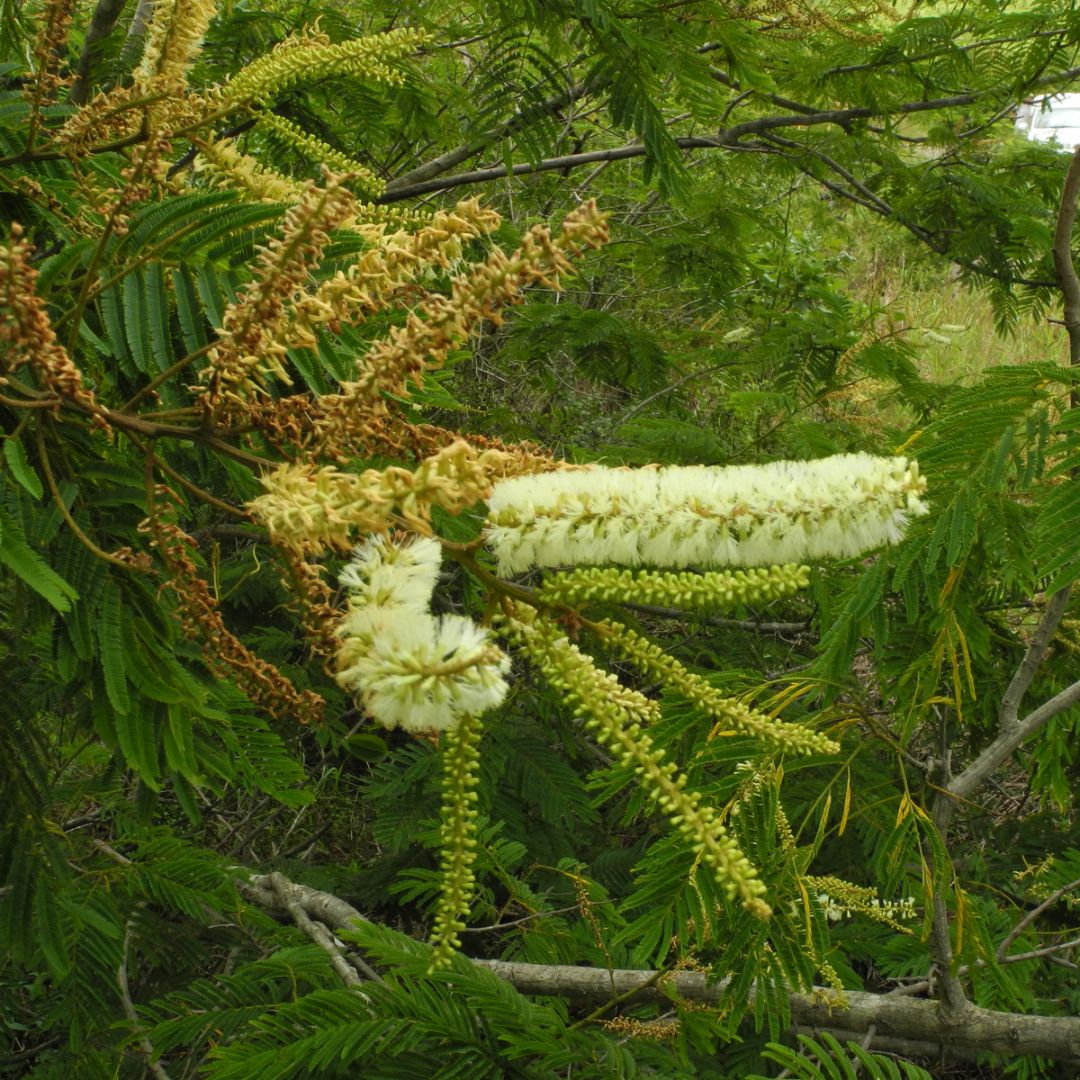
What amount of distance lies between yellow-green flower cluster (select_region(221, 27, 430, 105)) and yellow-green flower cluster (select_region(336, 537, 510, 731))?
115 centimetres

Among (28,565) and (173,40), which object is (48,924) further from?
(173,40)

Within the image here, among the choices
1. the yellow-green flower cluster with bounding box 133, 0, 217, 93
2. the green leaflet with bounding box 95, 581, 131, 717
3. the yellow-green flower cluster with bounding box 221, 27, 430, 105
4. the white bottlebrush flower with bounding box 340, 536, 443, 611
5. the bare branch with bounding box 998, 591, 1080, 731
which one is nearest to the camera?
the white bottlebrush flower with bounding box 340, 536, 443, 611

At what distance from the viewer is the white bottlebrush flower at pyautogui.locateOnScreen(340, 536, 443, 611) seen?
944 mm

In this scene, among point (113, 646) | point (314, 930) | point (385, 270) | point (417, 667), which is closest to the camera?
point (417, 667)

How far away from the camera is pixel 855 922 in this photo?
12.5ft

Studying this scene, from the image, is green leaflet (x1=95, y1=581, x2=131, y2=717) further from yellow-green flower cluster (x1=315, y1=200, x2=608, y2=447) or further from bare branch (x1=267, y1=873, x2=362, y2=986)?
bare branch (x1=267, y1=873, x2=362, y2=986)

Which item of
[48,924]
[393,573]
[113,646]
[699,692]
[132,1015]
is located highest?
[393,573]

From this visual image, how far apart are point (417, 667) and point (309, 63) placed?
1.38 m

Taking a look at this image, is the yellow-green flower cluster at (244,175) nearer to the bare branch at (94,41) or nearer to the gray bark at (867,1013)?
the bare branch at (94,41)

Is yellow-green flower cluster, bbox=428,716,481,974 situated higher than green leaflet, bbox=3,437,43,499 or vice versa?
green leaflet, bbox=3,437,43,499

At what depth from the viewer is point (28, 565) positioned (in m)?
1.25

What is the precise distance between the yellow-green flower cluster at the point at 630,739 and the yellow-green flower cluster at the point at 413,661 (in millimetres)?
88

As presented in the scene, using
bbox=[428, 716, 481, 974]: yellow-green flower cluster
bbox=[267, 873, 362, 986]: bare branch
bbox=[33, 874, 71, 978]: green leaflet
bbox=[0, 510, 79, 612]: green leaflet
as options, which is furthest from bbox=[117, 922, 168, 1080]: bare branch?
bbox=[428, 716, 481, 974]: yellow-green flower cluster

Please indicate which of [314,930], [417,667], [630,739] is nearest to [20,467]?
[417,667]
